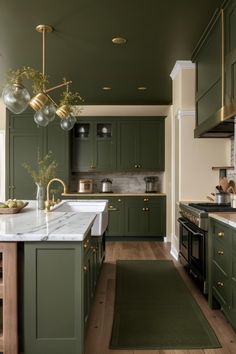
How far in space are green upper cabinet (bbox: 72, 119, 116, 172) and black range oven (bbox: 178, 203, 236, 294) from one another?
114 inches

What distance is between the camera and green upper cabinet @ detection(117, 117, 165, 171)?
6875 mm

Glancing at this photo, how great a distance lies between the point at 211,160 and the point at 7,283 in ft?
11.0

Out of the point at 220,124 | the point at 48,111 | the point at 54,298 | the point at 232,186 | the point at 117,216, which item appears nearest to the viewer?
the point at 54,298

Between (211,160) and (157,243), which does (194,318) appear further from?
(157,243)

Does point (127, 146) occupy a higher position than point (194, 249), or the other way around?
point (127, 146)

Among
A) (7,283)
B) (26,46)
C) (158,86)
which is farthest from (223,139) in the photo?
(7,283)

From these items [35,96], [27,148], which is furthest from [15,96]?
[27,148]

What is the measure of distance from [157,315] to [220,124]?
1921mm

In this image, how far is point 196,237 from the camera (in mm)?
3615

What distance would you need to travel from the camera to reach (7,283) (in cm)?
213

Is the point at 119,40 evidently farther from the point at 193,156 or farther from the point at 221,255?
the point at 221,255

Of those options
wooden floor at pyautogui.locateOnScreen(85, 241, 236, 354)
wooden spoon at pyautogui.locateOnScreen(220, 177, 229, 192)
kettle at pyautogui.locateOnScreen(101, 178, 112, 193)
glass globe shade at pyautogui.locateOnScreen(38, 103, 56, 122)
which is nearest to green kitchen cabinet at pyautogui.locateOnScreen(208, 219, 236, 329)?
A: wooden floor at pyautogui.locateOnScreen(85, 241, 236, 354)

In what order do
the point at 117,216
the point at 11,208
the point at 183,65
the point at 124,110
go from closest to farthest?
the point at 11,208 → the point at 183,65 → the point at 117,216 → the point at 124,110

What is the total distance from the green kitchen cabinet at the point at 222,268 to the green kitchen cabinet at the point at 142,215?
3.41 metres
